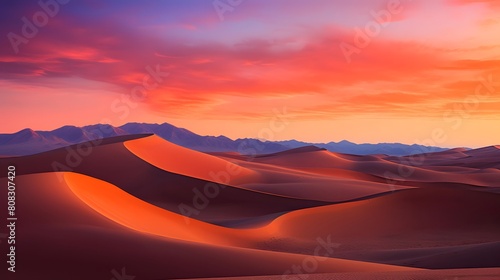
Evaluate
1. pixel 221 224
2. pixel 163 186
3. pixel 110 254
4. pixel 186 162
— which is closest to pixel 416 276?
pixel 110 254

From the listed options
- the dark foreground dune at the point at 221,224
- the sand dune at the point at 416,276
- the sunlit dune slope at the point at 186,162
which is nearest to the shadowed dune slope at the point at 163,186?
the dark foreground dune at the point at 221,224

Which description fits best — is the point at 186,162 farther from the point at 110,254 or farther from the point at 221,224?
the point at 110,254

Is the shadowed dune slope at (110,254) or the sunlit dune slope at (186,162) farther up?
the sunlit dune slope at (186,162)

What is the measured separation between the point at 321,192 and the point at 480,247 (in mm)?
20139

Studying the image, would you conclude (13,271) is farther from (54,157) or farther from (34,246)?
(54,157)

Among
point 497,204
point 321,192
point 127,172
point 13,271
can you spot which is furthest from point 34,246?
point 321,192

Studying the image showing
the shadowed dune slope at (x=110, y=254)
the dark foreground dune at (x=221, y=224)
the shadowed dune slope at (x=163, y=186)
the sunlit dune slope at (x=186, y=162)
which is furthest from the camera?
the sunlit dune slope at (x=186, y=162)

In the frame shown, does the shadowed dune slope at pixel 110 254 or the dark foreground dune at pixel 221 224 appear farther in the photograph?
the dark foreground dune at pixel 221 224

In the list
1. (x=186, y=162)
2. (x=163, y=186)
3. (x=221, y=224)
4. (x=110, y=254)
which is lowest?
(x=221, y=224)

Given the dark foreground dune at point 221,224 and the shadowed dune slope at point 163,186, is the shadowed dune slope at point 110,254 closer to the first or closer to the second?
the dark foreground dune at point 221,224

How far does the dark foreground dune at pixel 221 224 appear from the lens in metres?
8.81

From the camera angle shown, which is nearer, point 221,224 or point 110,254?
point 110,254

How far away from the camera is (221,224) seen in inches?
810

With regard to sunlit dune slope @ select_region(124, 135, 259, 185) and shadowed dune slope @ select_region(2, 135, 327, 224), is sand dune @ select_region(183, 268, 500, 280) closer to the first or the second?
shadowed dune slope @ select_region(2, 135, 327, 224)
